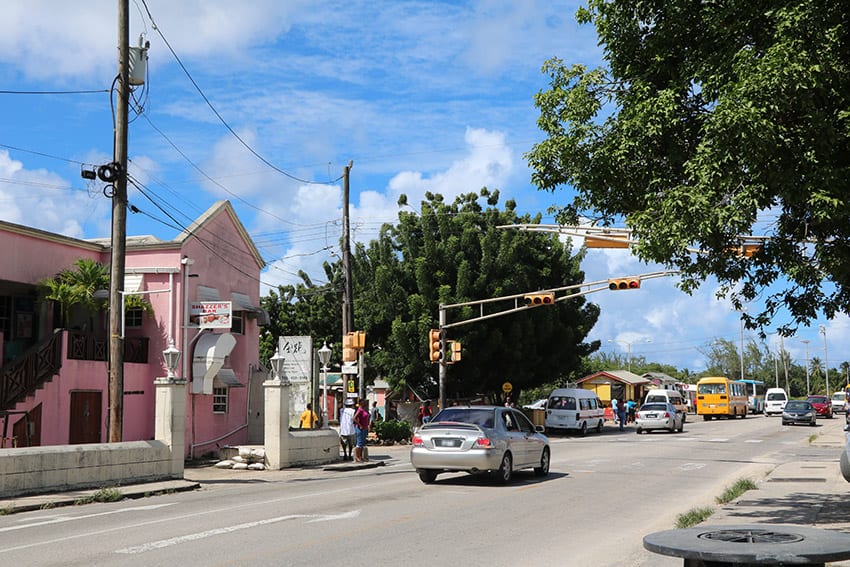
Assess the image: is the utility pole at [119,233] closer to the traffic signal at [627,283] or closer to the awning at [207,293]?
the awning at [207,293]

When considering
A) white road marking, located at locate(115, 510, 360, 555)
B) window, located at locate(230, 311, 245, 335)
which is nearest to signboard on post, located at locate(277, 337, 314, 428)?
window, located at locate(230, 311, 245, 335)

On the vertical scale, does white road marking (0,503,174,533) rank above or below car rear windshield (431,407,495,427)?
below

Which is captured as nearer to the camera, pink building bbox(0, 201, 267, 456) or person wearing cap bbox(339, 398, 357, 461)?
pink building bbox(0, 201, 267, 456)

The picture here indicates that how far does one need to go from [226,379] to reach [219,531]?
54.7 ft

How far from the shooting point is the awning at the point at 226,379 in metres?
27.9

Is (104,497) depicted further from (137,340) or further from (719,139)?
(719,139)

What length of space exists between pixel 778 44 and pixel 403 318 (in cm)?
3323

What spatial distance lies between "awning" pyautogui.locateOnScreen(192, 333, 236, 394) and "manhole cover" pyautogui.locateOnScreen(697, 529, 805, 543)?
2244 centimetres

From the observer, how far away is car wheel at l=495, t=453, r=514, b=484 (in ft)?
60.6

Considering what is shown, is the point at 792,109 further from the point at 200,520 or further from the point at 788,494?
the point at 200,520

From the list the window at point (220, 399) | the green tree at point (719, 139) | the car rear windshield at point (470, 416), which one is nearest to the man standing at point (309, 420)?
the window at point (220, 399)

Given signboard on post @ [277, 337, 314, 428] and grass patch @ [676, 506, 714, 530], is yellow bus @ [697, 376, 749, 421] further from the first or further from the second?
grass patch @ [676, 506, 714, 530]

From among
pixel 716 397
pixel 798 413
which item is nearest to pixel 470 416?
pixel 798 413

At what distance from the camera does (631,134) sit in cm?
1130
